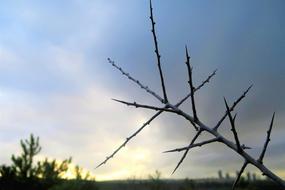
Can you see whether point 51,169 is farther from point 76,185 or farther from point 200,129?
point 200,129

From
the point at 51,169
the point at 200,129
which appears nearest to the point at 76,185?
the point at 51,169

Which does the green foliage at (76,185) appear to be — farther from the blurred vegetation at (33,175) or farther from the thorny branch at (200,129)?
the thorny branch at (200,129)

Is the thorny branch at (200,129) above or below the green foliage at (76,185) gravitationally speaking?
below

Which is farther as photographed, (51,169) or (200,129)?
(51,169)

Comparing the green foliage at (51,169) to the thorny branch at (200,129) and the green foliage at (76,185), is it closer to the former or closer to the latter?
the green foliage at (76,185)

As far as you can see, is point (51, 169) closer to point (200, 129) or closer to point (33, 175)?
point (33, 175)

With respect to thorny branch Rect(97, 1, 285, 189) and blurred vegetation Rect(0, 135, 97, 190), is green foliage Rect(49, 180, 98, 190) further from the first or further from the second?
thorny branch Rect(97, 1, 285, 189)

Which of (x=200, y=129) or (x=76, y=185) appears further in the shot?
(x=76, y=185)

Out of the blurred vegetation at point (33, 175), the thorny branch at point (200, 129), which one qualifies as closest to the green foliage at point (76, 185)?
the blurred vegetation at point (33, 175)

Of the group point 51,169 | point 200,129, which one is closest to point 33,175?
point 51,169

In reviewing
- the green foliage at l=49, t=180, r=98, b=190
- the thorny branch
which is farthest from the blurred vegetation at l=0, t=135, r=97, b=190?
the thorny branch

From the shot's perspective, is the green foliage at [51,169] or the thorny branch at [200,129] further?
the green foliage at [51,169]

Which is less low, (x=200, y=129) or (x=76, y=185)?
(x=76, y=185)
